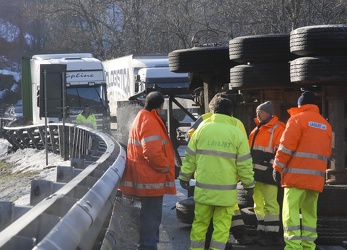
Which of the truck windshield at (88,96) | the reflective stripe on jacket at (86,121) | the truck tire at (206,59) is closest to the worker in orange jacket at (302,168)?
the truck tire at (206,59)

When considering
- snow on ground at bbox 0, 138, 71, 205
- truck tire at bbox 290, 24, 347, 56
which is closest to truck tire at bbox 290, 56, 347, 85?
truck tire at bbox 290, 24, 347, 56

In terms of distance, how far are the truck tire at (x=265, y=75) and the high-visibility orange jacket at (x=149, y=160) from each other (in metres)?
2.12

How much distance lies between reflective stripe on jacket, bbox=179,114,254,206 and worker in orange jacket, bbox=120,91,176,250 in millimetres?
512

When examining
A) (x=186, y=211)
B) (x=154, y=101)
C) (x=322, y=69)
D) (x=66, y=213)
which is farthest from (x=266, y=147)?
(x=66, y=213)

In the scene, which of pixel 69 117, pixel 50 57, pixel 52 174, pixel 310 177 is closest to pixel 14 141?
pixel 69 117

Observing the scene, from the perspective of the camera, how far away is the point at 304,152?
364 inches

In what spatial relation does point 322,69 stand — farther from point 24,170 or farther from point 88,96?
point 88,96

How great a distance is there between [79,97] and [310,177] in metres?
25.7

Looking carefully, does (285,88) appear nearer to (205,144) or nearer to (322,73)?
(322,73)

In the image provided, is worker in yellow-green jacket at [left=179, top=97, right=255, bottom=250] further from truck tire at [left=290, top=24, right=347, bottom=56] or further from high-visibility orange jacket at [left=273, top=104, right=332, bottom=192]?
truck tire at [left=290, top=24, right=347, bottom=56]

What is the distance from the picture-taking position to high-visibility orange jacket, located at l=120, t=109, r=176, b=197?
9.14 m

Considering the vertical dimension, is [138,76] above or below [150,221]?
above

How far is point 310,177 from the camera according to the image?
919 centimetres

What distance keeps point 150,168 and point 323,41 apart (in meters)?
2.45
